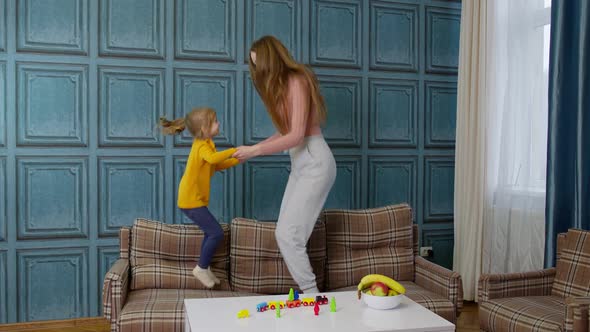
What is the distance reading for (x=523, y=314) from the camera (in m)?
2.56

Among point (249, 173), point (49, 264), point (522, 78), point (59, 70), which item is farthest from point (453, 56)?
point (49, 264)

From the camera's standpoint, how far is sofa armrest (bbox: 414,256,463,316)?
282 cm

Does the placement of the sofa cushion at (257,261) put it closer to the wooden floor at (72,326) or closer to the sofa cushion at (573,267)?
the wooden floor at (72,326)

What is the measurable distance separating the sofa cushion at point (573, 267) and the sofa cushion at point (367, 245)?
733 mm

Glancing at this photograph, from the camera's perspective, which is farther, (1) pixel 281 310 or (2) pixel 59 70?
(2) pixel 59 70

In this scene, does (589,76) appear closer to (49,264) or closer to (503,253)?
(503,253)

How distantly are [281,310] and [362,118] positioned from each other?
2.07m

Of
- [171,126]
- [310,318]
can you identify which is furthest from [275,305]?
[171,126]

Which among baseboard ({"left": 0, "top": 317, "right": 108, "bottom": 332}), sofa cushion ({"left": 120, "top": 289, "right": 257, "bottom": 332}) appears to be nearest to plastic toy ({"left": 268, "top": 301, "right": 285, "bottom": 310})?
sofa cushion ({"left": 120, "top": 289, "right": 257, "bottom": 332})

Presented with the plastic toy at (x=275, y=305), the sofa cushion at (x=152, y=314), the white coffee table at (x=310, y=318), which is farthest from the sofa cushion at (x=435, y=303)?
the sofa cushion at (x=152, y=314)

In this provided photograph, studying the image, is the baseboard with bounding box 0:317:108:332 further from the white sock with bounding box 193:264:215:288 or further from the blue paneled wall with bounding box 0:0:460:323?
the white sock with bounding box 193:264:215:288

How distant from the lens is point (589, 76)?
10.3 ft

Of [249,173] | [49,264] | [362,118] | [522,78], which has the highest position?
[522,78]

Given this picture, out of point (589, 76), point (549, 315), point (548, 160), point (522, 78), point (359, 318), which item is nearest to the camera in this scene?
point (359, 318)
